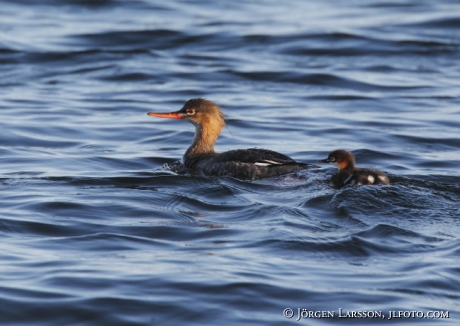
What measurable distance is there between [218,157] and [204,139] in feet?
3.48

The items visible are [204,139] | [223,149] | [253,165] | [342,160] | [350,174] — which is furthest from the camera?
[223,149]

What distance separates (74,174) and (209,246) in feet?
10.7

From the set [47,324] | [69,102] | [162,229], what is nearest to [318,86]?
[69,102]

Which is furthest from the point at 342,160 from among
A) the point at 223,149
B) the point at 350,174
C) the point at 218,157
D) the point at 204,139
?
the point at 223,149

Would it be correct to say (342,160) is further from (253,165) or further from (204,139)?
(204,139)

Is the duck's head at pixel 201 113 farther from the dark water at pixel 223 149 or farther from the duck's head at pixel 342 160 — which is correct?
the duck's head at pixel 342 160

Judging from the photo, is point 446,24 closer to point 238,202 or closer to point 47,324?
point 238,202

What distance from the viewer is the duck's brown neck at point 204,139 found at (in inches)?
438

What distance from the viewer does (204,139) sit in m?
11.2

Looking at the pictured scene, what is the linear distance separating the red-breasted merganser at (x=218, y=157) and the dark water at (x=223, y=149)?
0.83 feet

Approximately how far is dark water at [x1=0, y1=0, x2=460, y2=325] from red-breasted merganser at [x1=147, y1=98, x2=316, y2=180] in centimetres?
25

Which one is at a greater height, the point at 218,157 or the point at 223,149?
the point at 218,157

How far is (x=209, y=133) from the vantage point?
37.1ft

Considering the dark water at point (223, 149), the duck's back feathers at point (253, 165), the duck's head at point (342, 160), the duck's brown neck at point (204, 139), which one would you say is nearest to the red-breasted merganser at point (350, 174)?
the duck's head at point (342, 160)
